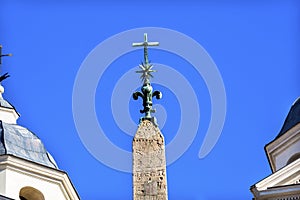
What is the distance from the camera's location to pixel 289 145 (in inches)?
1783

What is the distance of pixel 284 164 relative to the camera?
45312mm

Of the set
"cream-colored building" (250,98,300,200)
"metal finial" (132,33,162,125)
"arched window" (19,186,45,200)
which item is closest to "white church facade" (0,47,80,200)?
"arched window" (19,186,45,200)

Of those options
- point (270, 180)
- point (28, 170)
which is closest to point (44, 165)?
point (28, 170)

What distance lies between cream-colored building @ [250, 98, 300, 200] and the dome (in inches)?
215

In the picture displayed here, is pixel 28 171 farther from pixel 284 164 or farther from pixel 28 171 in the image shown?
pixel 284 164

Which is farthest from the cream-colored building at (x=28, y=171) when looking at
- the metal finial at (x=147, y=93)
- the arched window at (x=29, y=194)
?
the metal finial at (x=147, y=93)

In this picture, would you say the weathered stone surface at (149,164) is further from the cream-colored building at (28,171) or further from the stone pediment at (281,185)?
the cream-colored building at (28,171)

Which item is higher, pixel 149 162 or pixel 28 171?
pixel 28 171

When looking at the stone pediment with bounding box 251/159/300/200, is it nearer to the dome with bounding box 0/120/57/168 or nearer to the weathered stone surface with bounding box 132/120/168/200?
the weathered stone surface with bounding box 132/120/168/200

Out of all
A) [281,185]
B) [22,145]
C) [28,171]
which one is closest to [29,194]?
[28,171]

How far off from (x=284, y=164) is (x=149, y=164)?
7.65 meters

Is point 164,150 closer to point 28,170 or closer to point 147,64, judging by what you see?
point 147,64

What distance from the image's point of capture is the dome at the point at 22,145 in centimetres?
4538

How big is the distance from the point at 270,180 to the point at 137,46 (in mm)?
5160
